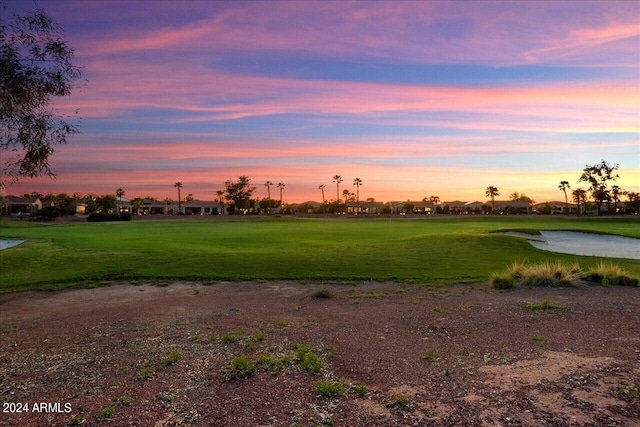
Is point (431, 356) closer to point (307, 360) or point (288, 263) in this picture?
point (307, 360)

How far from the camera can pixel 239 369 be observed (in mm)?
7816

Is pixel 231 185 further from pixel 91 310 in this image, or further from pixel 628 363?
pixel 628 363

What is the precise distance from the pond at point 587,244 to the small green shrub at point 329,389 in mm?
25210

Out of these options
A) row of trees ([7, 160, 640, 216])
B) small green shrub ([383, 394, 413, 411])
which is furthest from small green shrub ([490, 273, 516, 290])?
row of trees ([7, 160, 640, 216])

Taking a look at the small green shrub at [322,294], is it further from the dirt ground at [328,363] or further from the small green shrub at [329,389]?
the small green shrub at [329,389]

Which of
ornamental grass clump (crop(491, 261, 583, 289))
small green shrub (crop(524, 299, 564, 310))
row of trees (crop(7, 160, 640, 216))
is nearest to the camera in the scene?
small green shrub (crop(524, 299, 564, 310))

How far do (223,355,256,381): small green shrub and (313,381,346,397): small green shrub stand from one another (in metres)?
1.34

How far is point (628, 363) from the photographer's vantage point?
7605 mm

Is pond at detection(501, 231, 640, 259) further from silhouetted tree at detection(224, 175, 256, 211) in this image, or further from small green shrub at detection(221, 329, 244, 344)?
silhouetted tree at detection(224, 175, 256, 211)

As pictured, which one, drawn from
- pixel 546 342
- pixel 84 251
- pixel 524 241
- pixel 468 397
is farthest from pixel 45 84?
pixel 524 241

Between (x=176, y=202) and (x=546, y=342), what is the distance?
603ft

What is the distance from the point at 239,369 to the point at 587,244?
31722 millimetres

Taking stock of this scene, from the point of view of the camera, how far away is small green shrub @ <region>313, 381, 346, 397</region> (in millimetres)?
6816

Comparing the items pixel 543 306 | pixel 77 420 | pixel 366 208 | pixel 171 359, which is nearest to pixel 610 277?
pixel 543 306
